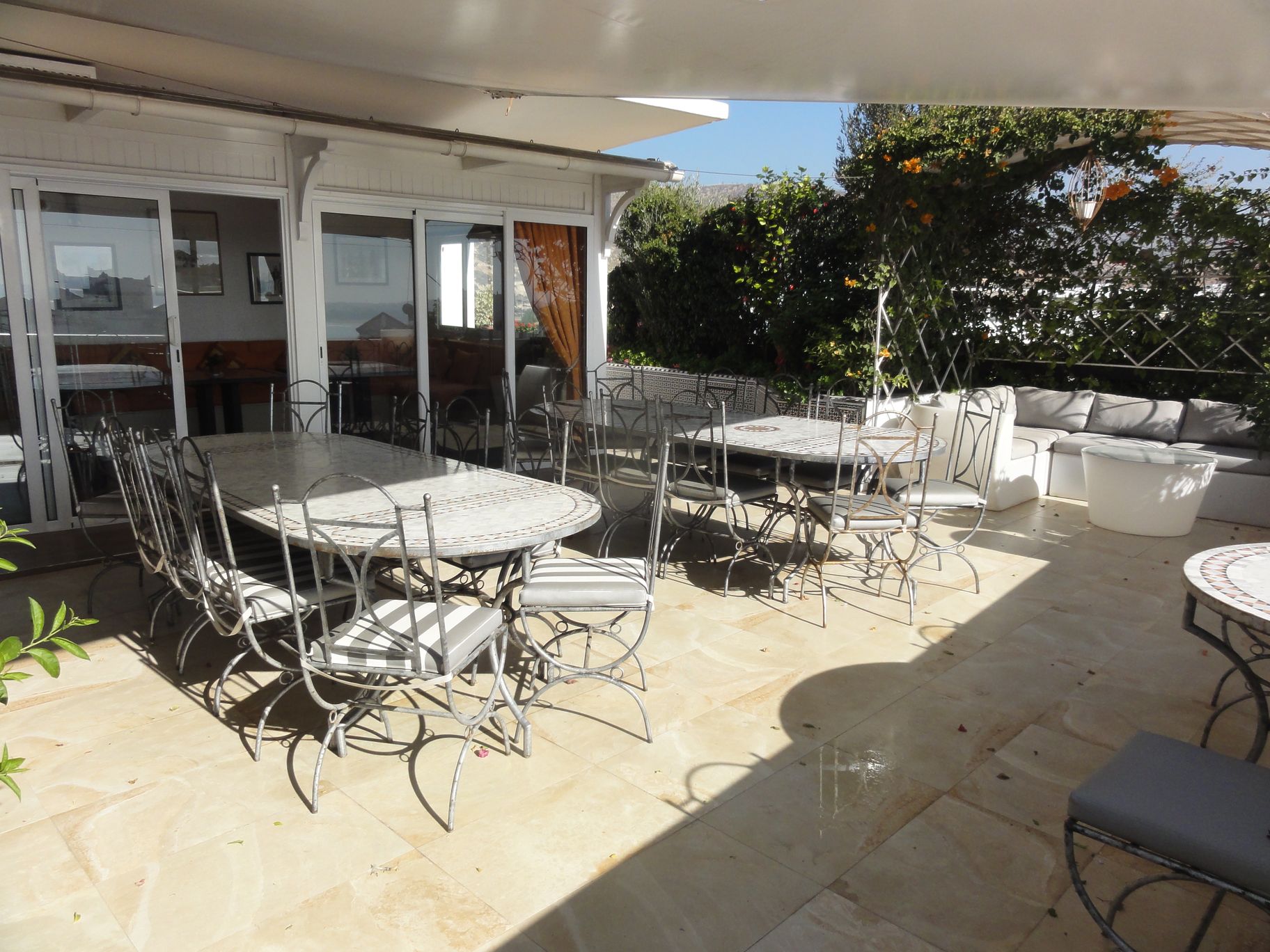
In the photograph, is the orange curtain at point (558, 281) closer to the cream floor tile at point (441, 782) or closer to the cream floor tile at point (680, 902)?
the cream floor tile at point (441, 782)

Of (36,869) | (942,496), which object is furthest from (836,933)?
(942,496)

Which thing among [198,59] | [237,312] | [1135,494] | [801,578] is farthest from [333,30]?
[1135,494]

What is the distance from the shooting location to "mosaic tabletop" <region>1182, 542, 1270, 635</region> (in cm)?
223

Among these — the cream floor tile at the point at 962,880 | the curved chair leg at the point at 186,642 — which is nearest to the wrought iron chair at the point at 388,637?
the curved chair leg at the point at 186,642

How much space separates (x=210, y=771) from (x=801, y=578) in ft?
9.40

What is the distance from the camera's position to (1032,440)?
263 inches

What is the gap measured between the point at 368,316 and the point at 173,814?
4511mm

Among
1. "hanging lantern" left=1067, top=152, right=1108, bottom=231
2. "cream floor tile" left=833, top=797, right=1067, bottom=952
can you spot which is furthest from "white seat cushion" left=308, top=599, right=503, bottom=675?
"hanging lantern" left=1067, top=152, right=1108, bottom=231

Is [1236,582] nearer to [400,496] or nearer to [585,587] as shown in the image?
[585,587]

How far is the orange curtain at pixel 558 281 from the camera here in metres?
7.23

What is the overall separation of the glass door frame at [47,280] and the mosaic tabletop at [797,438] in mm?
2724

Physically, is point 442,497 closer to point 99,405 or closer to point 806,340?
point 99,405

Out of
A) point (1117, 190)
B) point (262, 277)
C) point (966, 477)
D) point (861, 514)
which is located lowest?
point (966, 477)

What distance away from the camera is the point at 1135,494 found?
18.7 feet
